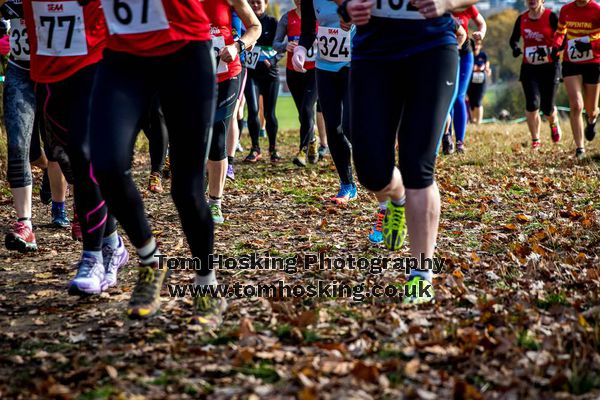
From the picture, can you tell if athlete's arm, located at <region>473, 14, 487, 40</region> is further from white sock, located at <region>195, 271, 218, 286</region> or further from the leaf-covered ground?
white sock, located at <region>195, 271, 218, 286</region>

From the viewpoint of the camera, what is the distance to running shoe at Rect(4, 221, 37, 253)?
5.19m

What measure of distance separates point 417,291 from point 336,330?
2.00 feet

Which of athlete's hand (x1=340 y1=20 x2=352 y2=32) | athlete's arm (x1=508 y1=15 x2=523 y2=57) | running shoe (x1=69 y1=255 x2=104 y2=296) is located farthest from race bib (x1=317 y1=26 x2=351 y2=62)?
athlete's arm (x1=508 y1=15 x2=523 y2=57)

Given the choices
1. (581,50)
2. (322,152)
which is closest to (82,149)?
(322,152)

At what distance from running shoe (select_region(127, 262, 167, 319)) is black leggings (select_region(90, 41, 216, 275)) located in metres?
0.25

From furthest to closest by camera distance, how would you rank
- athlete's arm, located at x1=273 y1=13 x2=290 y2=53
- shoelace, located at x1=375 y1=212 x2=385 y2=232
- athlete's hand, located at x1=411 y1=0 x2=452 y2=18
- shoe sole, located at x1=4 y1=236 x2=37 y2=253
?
athlete's arm, located at x1=273 y1=13 x2=290 y2=53 → shoelace, located at x1=375 y1=212 x2=385 y2=232 → shoe sole, located at x1=4 y1=236 x2=37 y2=253 → athlete's hand, located at x1=411 y1=0 x2=452 y2=18

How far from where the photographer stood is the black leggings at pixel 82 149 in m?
4.18

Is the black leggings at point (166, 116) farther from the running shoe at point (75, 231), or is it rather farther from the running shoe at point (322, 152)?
the running shoe at point (322, 152)

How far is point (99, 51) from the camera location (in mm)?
4391

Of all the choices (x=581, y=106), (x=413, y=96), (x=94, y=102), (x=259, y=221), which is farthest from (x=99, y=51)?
(x=581, y=106)

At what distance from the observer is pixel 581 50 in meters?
9.76

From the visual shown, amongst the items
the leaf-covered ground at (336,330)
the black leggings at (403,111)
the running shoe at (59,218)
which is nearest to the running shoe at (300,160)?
the leaf-covered ground at (336,330)

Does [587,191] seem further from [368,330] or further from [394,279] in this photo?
[368,330]

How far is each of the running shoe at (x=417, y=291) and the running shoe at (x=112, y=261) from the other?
176 centimetres
